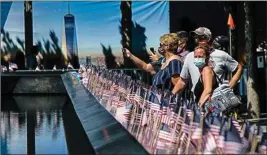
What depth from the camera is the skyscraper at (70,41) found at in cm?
1988

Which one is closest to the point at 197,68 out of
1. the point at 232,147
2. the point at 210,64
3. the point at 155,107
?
the point at 210,64

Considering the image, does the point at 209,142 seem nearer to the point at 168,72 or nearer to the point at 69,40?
the point at 168,72

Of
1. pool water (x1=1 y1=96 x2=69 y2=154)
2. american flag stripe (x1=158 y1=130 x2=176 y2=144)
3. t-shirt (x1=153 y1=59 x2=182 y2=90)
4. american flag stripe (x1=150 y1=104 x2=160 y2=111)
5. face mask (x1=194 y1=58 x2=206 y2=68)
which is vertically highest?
face mask (x1=194 y1=58 x2=206 y2=68)

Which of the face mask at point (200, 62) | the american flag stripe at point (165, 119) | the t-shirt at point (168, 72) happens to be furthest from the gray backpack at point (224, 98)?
the american flag stripe at point (165, 119)

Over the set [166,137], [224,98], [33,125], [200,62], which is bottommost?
[33,125]

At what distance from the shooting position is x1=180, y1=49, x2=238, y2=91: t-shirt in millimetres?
5820

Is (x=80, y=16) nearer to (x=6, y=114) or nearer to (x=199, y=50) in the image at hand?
(x=6, y=114)

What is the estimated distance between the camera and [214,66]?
608 centimetres

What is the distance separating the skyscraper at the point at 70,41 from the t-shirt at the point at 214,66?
1381 centimetres

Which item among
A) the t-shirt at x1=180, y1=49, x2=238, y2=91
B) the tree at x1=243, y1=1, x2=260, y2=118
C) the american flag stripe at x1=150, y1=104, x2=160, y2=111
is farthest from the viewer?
the tree at x1=243, y1=1, x2=260, y2=118

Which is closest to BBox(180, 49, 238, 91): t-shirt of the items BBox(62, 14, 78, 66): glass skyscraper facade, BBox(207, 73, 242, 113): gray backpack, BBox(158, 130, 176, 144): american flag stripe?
BBox(207, 73, 242, 113): gray backpack

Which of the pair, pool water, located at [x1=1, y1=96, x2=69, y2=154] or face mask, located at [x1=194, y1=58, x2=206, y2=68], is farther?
pool water, located at [x1=1, y1=96, x2=69, y2=154]

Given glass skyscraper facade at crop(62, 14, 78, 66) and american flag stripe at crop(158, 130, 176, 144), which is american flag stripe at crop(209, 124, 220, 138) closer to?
american flag stripe at crop(158, 130, 176, 144)

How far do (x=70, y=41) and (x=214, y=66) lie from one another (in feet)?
46.5
